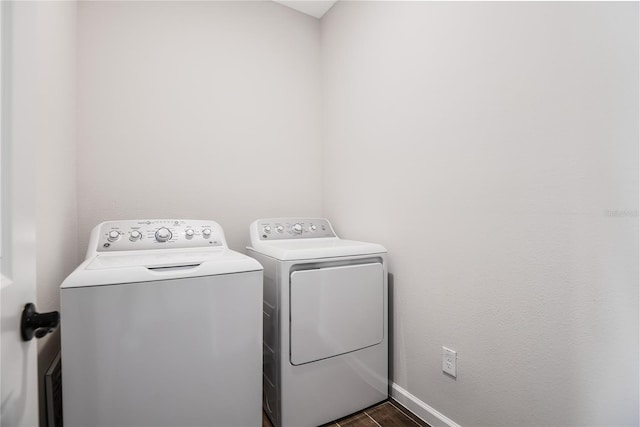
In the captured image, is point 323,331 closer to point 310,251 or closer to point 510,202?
point 310,251

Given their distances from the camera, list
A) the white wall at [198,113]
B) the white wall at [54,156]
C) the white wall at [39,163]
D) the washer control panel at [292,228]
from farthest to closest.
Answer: the washer control panel at [292,228]
the white wall at [198,113]
the white wall at [54,156]
the white wall at [39,163]

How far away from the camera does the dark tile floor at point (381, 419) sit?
1.46 metres

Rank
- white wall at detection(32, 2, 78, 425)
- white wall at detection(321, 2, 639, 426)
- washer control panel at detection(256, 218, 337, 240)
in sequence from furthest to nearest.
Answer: washer control panel at detection(256, 218, 337, 240)
white wall at detection(32, 2, 78, 425)
white wall at detection(321, 2, 639, 426)

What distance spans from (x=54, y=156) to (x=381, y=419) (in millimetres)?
1905

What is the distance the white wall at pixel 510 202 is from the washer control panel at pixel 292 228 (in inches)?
14.6

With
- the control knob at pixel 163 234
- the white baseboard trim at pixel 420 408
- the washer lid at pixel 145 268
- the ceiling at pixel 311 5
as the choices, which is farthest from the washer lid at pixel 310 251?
the ceiling at pixel 311 5

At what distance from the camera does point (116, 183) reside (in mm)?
1693

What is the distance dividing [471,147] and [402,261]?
672mm

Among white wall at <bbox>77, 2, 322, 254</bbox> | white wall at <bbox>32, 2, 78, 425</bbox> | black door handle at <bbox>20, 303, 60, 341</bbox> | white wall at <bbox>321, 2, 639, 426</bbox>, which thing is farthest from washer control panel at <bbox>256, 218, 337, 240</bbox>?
black door handle at <bbox>20, 303, 60, 341</bbox>

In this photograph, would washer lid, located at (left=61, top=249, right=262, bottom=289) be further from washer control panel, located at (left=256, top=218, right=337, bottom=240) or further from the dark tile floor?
the dark tile floor

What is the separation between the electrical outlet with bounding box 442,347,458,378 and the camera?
1.35m

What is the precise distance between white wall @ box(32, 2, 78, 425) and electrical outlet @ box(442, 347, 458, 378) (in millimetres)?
1627

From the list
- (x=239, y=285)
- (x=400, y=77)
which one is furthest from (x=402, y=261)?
(x=400, y=77)

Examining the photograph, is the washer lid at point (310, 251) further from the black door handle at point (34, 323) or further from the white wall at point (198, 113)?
the black door handle at point (34, 323)
